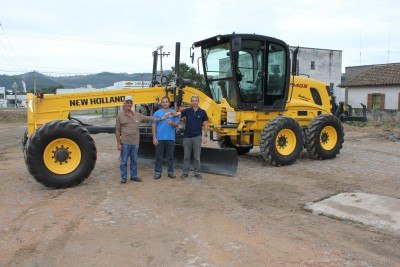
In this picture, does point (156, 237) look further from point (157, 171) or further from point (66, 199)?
point (157, 171)

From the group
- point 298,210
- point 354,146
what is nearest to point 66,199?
point 298,210

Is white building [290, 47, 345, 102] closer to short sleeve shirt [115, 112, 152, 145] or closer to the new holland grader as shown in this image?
the new holland grader

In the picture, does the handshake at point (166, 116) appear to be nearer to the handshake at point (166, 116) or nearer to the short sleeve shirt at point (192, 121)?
the handshake at point (166, 116)

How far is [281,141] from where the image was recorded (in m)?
9.78

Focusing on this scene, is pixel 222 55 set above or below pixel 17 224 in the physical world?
above

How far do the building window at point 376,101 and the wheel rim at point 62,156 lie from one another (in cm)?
2831

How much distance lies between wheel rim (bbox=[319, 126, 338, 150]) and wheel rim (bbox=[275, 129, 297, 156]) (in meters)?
1.26

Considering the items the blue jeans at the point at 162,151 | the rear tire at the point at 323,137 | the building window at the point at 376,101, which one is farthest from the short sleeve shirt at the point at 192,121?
the building window at the point at 376,101

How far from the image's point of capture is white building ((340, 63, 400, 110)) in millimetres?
30438

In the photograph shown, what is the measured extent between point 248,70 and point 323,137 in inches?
108

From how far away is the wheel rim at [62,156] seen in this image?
23.5 ft

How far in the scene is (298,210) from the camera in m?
6.14

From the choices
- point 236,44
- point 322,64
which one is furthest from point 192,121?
point 322,64

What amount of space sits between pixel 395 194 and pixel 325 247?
9.71 ft
